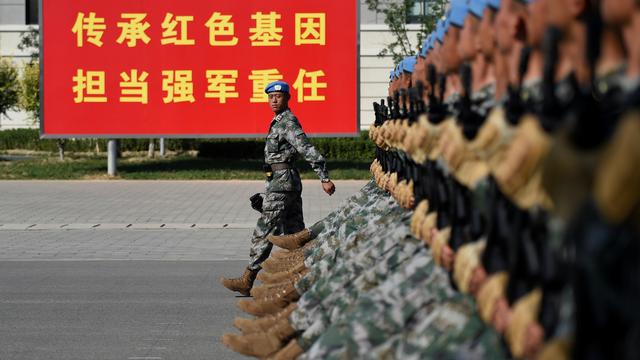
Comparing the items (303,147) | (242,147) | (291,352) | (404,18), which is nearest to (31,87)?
(242,147)

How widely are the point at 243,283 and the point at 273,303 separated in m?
4.28

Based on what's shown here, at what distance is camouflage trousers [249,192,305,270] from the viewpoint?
29.8 ft

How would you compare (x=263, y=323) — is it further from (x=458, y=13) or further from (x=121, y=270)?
(x=121, y=270)

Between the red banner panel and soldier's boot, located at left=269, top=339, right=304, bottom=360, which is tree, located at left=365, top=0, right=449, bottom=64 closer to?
the red banner panel

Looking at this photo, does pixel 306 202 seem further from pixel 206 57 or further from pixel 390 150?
pixel 390 150

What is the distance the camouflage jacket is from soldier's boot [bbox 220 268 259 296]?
0.73m

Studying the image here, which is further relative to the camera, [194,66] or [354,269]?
[194,66]

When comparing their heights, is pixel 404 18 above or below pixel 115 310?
above

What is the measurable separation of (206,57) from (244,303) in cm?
2032

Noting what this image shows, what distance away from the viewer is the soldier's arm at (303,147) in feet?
29.6

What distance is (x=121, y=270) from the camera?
36.6 ft

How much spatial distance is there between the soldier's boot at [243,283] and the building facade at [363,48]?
82.2ft

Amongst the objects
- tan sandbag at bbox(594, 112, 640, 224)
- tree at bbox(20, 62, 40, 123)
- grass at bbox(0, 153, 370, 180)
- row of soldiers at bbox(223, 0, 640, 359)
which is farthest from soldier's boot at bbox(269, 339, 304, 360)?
tree at bbox(20, 62, 40, 123)

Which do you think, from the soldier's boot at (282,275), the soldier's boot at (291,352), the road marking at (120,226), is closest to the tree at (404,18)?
the road marking at (120,226)
